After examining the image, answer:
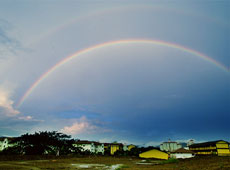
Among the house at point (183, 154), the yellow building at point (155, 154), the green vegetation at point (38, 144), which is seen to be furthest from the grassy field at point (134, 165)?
the house at point (183, 154)

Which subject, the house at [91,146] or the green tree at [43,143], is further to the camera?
the house at [91,146]

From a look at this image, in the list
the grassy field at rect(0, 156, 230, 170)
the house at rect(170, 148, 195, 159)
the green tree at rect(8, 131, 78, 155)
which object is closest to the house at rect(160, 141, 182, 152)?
the house at rect(170, 148, 195, 159)

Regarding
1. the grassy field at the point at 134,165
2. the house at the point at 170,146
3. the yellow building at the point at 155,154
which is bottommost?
the house at the point at 170,146

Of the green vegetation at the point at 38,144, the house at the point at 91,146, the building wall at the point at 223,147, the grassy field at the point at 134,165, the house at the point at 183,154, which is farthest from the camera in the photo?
the house at the point at 91,146

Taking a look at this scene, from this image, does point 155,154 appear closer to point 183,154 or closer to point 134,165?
point 183,154

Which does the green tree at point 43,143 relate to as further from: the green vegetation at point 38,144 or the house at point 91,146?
the house at point 91,146

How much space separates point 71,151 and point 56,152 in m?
7.03

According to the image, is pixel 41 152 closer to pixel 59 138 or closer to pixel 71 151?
pixel 59 138

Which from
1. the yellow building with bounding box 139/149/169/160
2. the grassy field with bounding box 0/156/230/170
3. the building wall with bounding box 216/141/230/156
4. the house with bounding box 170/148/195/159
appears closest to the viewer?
the grassy field with bounding box 0/156/230/170

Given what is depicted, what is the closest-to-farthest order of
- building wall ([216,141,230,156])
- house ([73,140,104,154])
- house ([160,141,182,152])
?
building wall ([216,141,230,156]) < house ([73,140,104,154]) < house ([160,141,182,152])

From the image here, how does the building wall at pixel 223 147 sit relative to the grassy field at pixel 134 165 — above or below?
below

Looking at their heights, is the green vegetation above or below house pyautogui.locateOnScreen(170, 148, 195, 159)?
above

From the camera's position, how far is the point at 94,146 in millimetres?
96938

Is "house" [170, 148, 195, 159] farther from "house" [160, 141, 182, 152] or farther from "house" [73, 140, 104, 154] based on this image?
"house" [73, 140, 104, 154]
